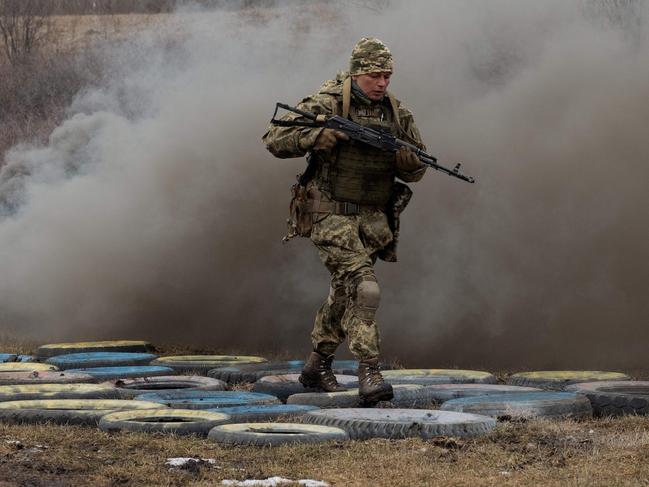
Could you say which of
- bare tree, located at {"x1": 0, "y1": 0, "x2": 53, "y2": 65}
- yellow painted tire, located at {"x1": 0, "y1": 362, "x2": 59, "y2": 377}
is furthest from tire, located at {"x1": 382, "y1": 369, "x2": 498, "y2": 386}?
bare tree, located at {"x1": 0, "y1": 0, "x2": 53, "y2": 65}

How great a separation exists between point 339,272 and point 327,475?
2.38 metres

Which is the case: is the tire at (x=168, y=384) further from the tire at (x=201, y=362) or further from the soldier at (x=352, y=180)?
the soldier at (x=352, y=180)

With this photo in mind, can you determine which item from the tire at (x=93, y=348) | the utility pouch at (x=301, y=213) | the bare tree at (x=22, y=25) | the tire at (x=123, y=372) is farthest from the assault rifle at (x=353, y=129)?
the bare tree at (x=22, y=25)

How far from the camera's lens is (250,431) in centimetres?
635

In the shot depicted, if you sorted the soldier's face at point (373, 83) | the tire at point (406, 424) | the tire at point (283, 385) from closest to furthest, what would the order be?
the tire at point (406, 424) < the soldier's face at point (373, 83) < the tire at point (283, 385)

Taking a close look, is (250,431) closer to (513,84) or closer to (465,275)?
(465,275)

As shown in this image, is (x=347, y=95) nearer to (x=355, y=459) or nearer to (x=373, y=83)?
(x=373, y=83)

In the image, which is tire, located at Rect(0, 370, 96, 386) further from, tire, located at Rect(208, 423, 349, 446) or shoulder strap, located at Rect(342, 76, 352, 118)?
shoulder strap, located at Rect(342, 76, 352, 118)

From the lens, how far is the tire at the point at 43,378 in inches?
331

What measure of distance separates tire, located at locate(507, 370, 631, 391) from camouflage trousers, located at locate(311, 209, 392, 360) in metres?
1.45

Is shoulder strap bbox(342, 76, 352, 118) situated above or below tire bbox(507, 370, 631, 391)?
above

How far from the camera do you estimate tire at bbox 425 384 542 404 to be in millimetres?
7844

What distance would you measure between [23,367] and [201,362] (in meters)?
1.31

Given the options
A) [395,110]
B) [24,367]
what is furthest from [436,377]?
[24,367]
